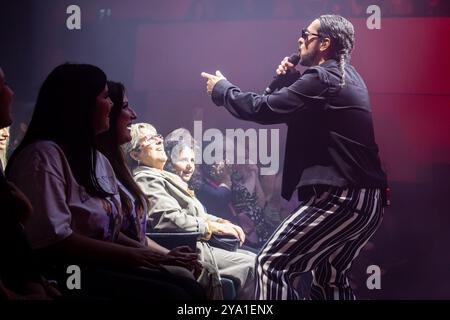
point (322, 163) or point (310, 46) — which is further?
point (310, 46)

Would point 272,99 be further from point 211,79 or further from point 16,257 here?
point 16,257

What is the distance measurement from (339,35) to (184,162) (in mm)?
995

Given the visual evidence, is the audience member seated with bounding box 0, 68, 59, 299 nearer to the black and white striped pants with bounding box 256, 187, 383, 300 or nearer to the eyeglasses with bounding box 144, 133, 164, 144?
the eyeglasses with bounding box 144, 133, 164, 144

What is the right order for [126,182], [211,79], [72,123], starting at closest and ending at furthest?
1. [72,123]
2. [126,182]
3. [211,79]

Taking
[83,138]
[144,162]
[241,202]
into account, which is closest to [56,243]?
[83,138]

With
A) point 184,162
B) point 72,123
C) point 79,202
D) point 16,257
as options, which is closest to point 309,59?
point 184,162

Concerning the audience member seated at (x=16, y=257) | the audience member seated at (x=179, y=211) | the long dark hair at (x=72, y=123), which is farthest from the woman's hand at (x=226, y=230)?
the audience member seated at (x=16, y=257)

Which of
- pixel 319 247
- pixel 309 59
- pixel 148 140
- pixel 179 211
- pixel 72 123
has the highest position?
pixel 309 59

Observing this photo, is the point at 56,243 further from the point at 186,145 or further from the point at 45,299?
the point at 186,145

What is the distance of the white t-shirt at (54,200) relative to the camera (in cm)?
271

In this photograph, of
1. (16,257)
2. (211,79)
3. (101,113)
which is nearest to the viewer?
(16,257)

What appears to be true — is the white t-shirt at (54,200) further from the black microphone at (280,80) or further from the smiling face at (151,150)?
the black microphone at (280,80)

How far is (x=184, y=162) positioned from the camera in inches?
132

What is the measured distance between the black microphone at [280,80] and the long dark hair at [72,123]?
84cm
